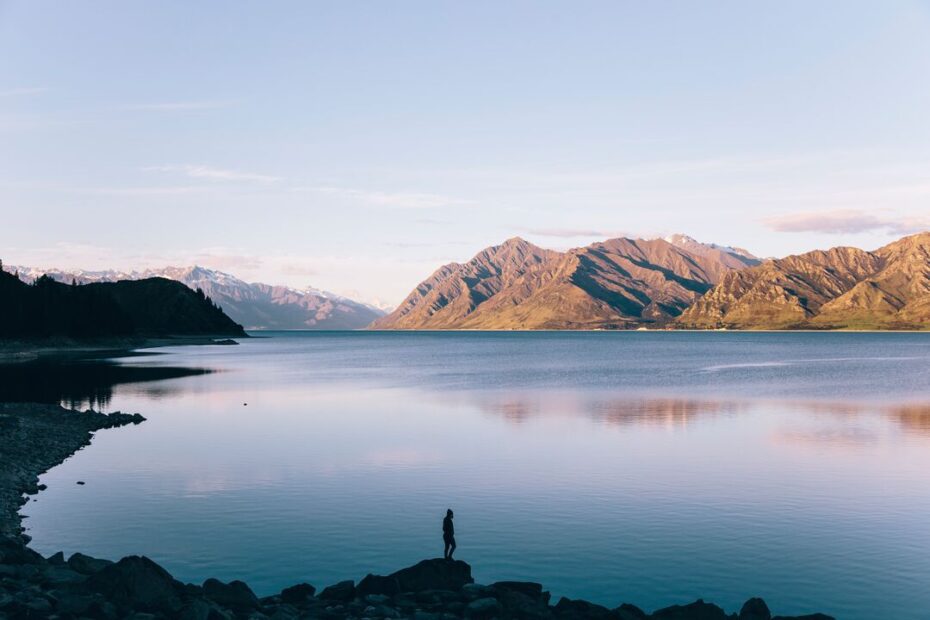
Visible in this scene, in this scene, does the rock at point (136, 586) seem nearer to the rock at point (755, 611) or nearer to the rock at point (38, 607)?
the rock at point (38, 607)

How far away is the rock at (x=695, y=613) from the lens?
915 inches

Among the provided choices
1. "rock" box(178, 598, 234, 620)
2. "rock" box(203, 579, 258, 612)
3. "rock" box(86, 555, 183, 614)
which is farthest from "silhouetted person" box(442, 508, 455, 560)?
"rock" box(86, 555, 183, 614)

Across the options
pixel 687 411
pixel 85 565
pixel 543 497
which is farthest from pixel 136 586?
pixel 687 411

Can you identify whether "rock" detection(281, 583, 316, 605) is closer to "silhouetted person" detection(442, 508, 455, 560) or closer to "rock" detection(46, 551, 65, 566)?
"silhouetted person" detection(442, 508, 455, 560)

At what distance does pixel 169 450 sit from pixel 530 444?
27894 millimetres

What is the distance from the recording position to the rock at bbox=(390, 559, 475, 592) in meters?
26.7

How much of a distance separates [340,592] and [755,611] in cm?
1305

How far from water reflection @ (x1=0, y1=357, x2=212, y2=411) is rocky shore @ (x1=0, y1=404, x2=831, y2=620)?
217ft

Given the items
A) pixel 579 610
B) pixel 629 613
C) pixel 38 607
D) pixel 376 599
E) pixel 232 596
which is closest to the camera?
pixel 38 607

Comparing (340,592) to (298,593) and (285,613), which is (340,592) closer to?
(298,593)

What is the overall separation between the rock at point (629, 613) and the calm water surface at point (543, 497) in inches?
86.9

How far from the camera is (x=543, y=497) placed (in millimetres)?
42688

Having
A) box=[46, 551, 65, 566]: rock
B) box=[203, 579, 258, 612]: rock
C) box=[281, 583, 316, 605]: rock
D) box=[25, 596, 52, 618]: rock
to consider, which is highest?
box=[25, 596, 52, 618]: rock

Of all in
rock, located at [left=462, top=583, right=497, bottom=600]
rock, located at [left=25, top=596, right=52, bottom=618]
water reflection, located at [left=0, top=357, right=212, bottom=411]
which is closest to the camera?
rock, located at [left=25, top=596, right=52, bottom=618]
